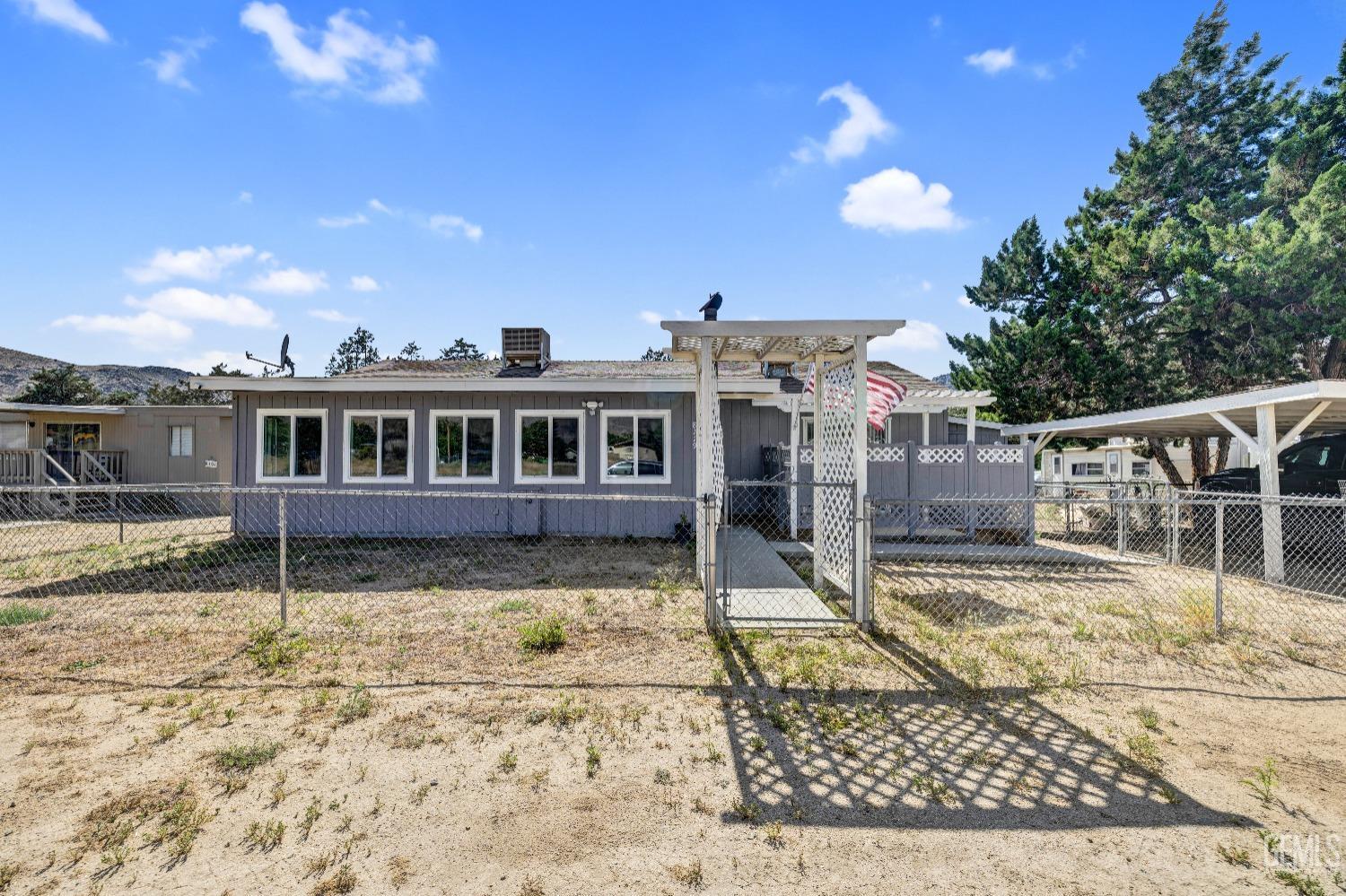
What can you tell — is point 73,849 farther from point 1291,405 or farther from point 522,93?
point 1291,405

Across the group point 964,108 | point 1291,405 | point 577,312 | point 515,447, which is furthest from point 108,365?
point 1291,405

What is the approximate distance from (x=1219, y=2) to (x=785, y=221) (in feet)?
56.3

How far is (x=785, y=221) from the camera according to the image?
491 inches

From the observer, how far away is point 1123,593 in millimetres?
7027

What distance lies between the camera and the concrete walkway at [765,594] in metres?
5.35

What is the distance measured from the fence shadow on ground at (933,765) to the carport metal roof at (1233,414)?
6.23m

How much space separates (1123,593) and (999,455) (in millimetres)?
3531

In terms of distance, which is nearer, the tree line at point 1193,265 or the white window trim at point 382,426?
the white window trim at point 382,426

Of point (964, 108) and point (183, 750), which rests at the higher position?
point (964, 108)

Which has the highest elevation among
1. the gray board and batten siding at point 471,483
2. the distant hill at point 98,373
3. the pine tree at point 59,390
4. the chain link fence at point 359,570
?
the distant hill at point 98,373

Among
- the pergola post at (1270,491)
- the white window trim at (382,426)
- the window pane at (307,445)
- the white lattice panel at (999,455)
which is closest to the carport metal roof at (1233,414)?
the pergola post at (1270,491)

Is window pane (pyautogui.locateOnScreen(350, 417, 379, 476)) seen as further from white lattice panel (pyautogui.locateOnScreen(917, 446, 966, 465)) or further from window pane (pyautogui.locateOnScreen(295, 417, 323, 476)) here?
white lattice panel (pyautogui.locateOnScreen(917, 446, 966, 465))

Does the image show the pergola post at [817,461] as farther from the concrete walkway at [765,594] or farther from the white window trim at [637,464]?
the white window trim at [637,464]

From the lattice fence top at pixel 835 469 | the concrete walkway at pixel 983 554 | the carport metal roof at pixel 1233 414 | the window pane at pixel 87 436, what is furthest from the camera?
the window pane at pixel 87 436
